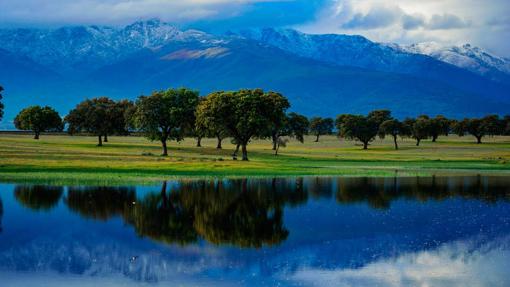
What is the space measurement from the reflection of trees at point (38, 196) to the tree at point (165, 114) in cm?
5207

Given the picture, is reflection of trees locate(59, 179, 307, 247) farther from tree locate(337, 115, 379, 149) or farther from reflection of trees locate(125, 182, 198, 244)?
tree locate(337, 115, 379, 149)

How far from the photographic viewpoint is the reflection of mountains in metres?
42.0

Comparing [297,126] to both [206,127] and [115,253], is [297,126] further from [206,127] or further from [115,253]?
[115,253]

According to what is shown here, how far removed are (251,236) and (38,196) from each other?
24108 millimetres

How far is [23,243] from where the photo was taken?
3772 cm

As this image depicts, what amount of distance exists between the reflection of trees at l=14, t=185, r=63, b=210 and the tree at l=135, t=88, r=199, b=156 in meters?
52.1

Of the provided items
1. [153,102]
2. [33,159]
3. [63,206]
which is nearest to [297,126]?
[153,102]

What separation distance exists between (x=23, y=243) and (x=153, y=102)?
80.4 meters

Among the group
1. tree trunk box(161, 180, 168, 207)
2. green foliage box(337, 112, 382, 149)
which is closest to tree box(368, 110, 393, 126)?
green foliage box(337, 112, 382, 149)

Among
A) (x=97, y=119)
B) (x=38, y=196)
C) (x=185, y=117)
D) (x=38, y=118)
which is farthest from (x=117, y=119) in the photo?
(x=38, y=196)

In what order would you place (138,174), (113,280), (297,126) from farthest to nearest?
(297,126) → (138,174) → (113,280)

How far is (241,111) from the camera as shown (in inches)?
4107

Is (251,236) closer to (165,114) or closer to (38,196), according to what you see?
(38,196)

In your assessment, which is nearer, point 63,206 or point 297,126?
point 63,206
